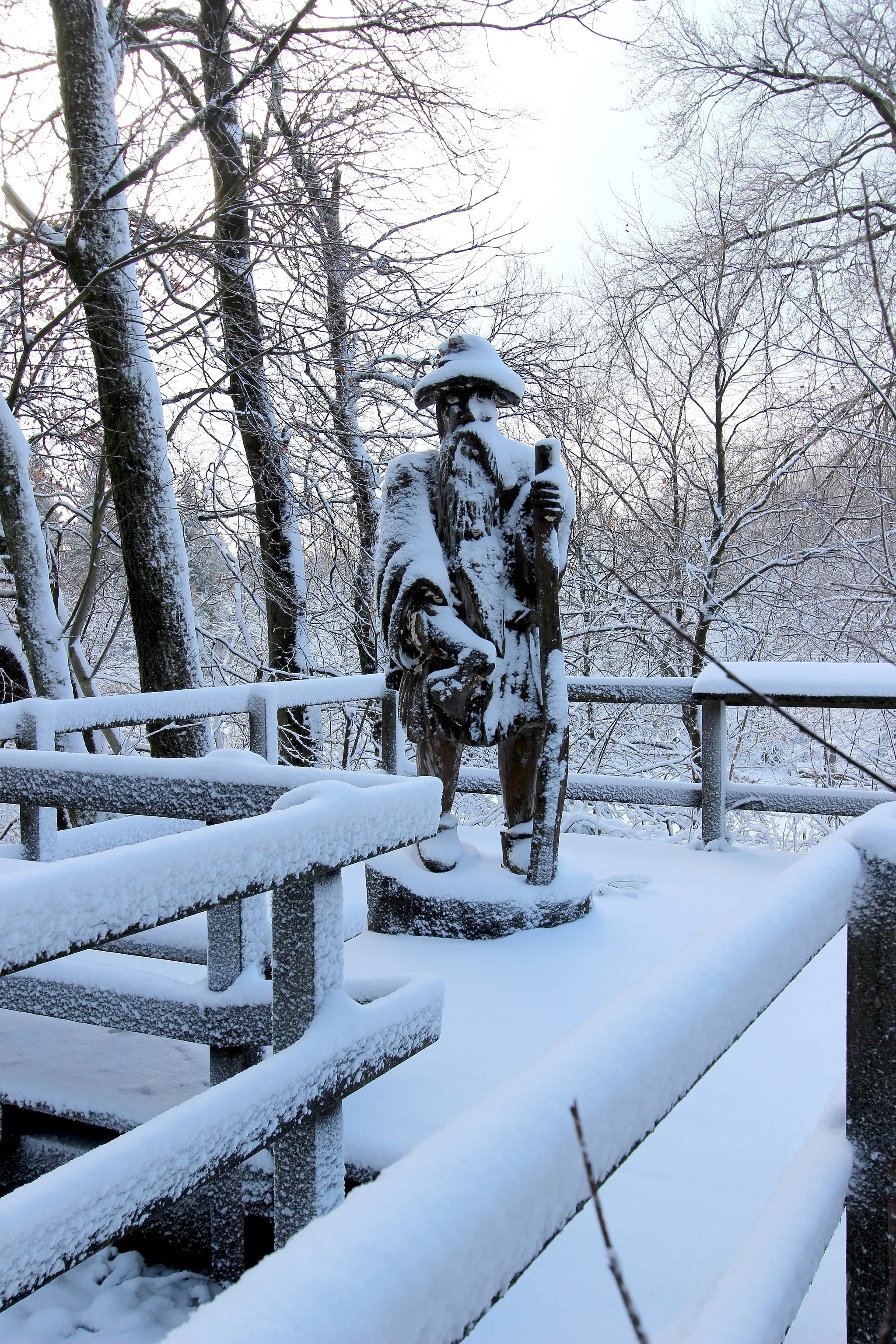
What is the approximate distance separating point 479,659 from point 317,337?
16.6ft

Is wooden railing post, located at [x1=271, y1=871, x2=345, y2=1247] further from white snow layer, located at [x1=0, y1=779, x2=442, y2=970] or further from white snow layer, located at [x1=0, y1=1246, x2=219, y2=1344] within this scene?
white snow layer, located at [x1=0, y1=1246, x2=219, y2=1344]

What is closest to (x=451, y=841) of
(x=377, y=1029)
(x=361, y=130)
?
(x=377, y=1029)

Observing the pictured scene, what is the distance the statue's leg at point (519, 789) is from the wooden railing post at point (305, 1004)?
7.29 ft

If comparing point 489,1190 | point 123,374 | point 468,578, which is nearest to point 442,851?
point 468,578

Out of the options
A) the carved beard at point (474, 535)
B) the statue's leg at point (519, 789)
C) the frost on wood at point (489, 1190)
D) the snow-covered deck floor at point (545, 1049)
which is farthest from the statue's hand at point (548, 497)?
the frost on wood at point (489, 1190)

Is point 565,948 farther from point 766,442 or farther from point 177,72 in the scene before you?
point 766,442

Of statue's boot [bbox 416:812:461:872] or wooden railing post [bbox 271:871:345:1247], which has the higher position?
wooden railing post [bbox 271:871:345:1247]

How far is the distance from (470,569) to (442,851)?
1122 mm

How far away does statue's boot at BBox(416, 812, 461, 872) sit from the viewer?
3672mm

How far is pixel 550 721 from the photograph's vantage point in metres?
3.61

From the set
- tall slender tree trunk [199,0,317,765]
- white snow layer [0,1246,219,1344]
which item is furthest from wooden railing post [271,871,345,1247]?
tall slender tree trunk [199,0,317,765]

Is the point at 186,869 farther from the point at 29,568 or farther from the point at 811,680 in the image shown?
the point at 29,568

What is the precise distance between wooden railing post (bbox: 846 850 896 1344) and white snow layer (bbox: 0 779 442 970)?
0.67 m

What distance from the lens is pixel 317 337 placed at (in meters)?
7.60
